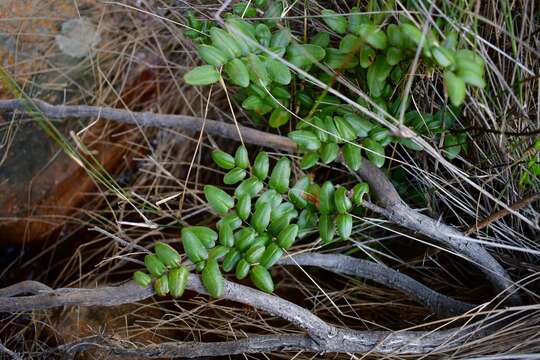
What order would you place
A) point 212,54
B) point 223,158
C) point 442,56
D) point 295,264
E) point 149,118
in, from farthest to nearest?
point 149,118, point 295,264, point 223,158, point 212,54, point 442,56

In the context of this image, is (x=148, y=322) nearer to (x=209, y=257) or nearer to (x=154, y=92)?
(x=209, y=257)

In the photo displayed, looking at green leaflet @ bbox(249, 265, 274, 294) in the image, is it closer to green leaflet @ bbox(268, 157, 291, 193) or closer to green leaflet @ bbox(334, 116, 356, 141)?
green leaflet @ bbox(268, 157, 291, 193)

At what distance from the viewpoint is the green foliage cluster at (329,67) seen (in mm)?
979

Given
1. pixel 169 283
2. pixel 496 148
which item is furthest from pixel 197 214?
pixel 496 148

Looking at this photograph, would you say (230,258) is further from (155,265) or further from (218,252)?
(155,265)

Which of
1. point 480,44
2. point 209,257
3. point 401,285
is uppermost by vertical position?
point 480,44

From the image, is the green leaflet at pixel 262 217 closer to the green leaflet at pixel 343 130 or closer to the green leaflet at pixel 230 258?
the green leaflet at pixel 230 258

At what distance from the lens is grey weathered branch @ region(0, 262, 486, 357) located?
111cm

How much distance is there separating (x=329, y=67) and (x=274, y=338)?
574 mm

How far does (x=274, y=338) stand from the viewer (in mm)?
1154

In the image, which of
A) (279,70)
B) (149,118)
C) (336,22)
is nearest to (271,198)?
(279,70)

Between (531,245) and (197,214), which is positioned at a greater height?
(531,245)

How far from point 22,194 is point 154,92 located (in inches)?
20.4

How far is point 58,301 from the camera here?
1119mm
